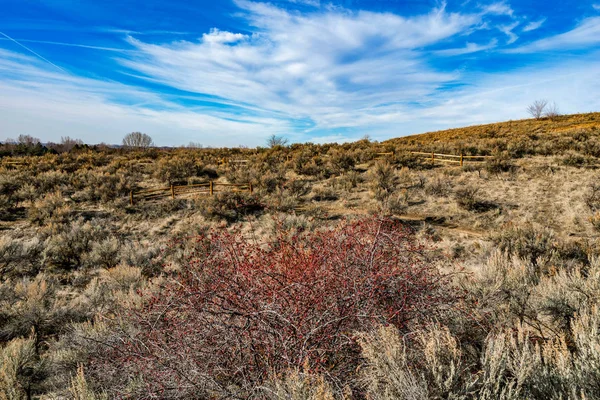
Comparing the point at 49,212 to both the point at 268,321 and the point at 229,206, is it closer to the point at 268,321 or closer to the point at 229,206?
the point at 229,206

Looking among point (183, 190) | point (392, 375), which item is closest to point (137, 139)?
point (183, 190)

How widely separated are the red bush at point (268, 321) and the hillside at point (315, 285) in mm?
29

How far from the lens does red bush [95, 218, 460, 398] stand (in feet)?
11.3

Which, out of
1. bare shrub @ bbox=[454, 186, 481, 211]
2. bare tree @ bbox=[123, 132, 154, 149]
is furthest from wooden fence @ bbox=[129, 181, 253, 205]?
bare tree @ bbox=[123, 132, 154, 149]

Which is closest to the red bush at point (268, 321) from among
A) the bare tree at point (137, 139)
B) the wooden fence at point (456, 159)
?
the wooden fence at point (456, 159)

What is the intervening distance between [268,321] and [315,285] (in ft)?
2.44

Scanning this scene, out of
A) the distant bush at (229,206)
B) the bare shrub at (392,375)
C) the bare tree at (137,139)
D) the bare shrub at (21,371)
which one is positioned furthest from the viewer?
the bare tree at (137,139)

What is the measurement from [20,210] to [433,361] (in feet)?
69.0

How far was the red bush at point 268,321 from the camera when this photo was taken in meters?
3.43

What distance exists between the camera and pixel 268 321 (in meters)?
3.66

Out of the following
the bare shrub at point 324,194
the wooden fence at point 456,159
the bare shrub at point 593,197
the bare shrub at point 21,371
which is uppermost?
the wooden fence at point 456,159

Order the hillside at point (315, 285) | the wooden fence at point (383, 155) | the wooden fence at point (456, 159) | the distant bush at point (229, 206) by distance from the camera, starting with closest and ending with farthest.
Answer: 1. the hillside at point (315, 285)
2. the distant bush at point (229, 206)
3. the wooden fence at point (456, 159)
4. the wooden fence at point (383, 155)

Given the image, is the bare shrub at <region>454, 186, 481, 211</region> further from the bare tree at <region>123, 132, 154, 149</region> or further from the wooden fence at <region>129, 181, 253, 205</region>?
the bare tree at <region>123, 132, 154, 149</region>

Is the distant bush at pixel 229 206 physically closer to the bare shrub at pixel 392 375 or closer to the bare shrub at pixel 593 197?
the bare shrub at pixel 392 375
